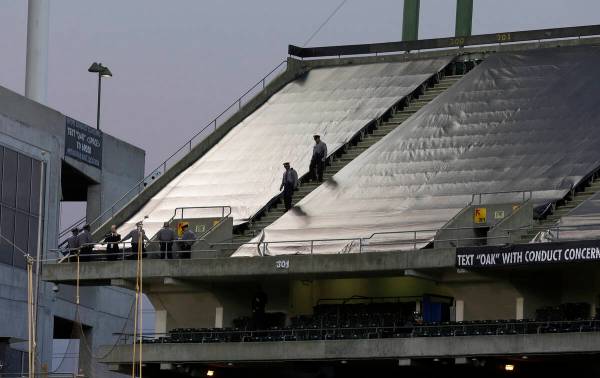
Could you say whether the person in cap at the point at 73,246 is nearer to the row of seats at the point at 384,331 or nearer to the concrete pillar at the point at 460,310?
the row of seats at the point at 384,331

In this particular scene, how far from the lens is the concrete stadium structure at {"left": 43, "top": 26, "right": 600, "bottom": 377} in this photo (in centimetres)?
4669

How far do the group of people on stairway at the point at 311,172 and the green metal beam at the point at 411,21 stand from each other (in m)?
11.8

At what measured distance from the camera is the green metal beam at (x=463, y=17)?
216 feet

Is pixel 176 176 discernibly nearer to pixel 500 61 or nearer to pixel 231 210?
pixel 231 210

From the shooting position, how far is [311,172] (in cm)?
5662

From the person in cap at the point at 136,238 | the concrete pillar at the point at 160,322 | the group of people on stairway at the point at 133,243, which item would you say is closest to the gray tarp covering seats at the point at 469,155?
the group of people on stairway at the point at 133,243

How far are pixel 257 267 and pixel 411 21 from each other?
20280mm

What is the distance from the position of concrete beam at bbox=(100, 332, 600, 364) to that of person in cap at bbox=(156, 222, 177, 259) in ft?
9.13

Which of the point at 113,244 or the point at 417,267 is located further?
the point at 113,244

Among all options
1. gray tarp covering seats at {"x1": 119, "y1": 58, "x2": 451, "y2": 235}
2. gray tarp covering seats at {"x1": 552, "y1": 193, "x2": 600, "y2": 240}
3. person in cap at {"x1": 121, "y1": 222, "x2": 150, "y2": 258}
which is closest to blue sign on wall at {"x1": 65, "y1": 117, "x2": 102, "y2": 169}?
gray tarp covering seats at {"x1": 119, "y1": 58, "x2": 451, "y2": 235}

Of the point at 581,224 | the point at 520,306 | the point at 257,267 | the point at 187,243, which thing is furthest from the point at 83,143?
the point at 581,224

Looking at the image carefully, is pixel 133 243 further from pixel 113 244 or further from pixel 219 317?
pixel 219 317

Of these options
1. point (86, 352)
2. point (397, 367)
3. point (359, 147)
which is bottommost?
point (397, 367)

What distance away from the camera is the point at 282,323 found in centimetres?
5241
